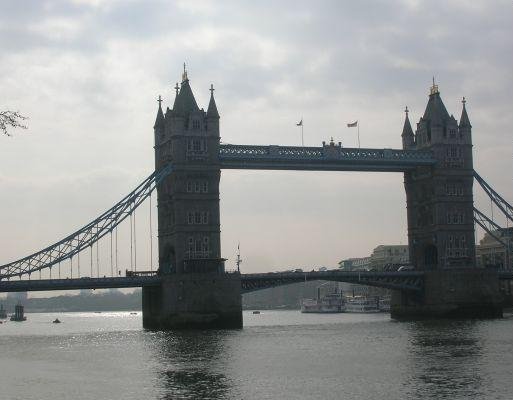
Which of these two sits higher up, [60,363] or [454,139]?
[454,139]

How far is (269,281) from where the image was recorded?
135 m

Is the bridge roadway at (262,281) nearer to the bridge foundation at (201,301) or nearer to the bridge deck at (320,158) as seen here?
the bridge foundation at (201,301)

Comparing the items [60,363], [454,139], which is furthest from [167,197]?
[60,363]

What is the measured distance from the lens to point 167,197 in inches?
Answer: 5413

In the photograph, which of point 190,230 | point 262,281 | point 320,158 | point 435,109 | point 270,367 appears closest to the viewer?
point 270,367

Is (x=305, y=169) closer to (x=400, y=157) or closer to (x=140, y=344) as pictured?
(x=400, y=157)

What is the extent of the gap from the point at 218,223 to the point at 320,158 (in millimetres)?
17700

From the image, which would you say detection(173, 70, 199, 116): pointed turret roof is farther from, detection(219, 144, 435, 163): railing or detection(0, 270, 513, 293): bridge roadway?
detection(0, 270, 513, 293): bridge roadway

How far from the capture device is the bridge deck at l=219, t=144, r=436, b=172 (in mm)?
136375

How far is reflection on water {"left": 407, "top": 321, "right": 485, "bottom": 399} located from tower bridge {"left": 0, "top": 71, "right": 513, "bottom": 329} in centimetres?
2827

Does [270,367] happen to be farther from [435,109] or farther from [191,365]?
[435,109]

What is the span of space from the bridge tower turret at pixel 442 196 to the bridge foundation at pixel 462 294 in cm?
431

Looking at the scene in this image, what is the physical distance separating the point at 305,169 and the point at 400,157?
604 inches

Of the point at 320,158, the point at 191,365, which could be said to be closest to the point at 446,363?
the point at 191,365
